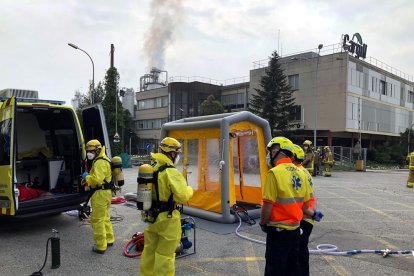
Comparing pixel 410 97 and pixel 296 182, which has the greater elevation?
pixel 410 97

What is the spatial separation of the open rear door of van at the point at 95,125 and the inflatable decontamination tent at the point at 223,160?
2.03m

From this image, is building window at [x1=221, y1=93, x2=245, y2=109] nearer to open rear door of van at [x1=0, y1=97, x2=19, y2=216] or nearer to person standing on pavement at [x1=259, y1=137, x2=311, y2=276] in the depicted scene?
open rear door of van at [x1=0, y1=97, x2=19, y2=216]

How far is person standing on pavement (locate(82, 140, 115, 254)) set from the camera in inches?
224

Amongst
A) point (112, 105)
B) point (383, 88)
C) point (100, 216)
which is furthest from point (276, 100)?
point (100, 216)

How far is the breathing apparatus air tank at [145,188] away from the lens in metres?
4.11

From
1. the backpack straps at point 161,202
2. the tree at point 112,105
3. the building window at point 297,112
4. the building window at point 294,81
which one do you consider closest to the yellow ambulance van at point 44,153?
the backpack straps at point 161,202

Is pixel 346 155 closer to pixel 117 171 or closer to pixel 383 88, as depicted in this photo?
pixel 383 88

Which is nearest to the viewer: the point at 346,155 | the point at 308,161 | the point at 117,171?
the point at 117,171

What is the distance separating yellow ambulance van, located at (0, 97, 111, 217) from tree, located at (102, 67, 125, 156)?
16.4 meters

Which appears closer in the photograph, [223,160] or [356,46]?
[223,160]

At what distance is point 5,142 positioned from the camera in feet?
20.6

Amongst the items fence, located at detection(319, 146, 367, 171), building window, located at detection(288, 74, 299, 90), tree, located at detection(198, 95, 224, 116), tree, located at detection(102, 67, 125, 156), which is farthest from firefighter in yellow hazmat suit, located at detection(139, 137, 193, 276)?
tree, located at detection(198, 95, 224, 116)

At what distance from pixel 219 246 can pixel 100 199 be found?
2.09 meters

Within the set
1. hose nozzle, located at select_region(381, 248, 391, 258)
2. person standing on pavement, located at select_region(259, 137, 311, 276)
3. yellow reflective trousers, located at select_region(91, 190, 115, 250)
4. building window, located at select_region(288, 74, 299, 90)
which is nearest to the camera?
person standing on pavement, located at select_region(259, 137, 311, 276)
